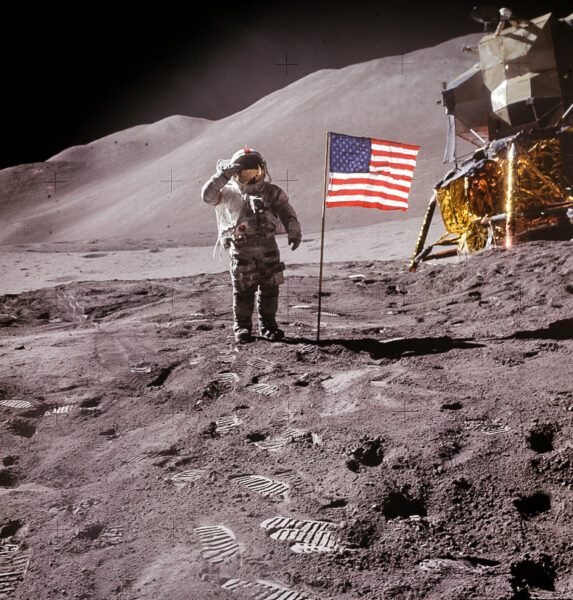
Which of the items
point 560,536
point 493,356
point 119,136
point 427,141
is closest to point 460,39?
point 427,141

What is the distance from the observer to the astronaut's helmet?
335 centimetres

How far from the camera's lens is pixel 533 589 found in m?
1.17

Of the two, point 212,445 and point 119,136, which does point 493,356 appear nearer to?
point 212,445

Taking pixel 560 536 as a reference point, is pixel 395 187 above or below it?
above

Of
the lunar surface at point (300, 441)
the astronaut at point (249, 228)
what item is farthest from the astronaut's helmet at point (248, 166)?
the lunar surface at point (300, 441)

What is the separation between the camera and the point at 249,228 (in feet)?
11.2

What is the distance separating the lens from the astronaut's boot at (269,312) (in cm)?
354

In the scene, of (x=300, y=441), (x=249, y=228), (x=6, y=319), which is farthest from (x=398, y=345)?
(x=6, y=319)

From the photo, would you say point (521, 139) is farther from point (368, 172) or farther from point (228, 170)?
point (228, 170)

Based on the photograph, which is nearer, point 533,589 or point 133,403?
point 533,589

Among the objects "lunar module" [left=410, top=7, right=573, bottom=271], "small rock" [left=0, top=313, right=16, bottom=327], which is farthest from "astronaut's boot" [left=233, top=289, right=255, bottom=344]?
"lunar module" [left=410, top=7, right=573, bottom=271]

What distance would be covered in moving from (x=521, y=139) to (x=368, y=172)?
7.86 feet

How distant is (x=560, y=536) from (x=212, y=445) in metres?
1.23

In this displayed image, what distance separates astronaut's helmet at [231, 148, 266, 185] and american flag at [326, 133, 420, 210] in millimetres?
482
